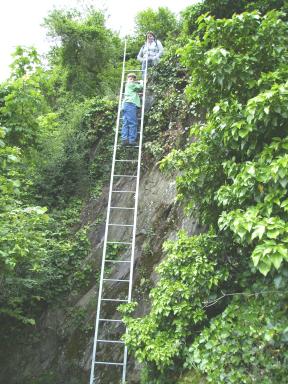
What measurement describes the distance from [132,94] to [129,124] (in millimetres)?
661

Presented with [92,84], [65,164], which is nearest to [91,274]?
[65,164]

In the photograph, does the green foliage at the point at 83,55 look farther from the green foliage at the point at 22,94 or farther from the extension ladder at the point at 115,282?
the green foliage at the point at 22,94

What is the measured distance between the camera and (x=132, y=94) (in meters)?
7.80

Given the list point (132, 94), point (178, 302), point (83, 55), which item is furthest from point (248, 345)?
point (83, 55)

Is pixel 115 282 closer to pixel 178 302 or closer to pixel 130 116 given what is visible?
pixel 178 302

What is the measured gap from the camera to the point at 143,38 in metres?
14.5

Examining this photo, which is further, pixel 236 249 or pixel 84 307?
pixel 84 307

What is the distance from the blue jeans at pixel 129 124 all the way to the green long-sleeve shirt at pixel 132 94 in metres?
0.11

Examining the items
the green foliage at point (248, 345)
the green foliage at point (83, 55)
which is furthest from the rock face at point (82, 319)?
the green foliage at point (83, 55)

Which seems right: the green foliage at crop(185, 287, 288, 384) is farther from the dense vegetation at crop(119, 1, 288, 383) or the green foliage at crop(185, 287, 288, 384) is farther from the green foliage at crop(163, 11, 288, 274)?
the green foliage at crop(163, 11, 288, 274)

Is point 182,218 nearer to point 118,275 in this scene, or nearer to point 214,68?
point 118,275

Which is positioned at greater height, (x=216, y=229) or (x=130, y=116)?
(x=130, y=116)

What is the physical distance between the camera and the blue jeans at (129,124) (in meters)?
7.62

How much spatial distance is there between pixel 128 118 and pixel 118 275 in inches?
121
